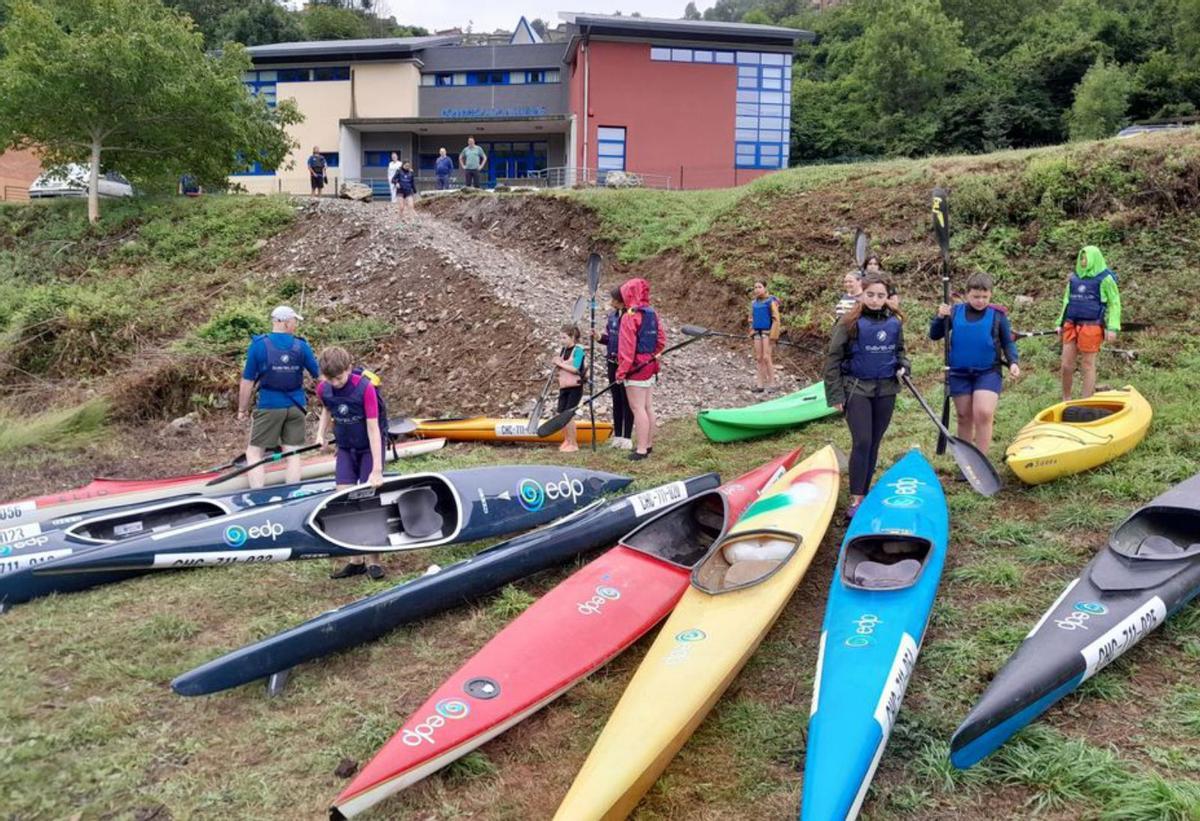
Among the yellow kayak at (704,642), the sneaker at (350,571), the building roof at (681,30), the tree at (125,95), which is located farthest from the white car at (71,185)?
the yellow kayak at (704,642)

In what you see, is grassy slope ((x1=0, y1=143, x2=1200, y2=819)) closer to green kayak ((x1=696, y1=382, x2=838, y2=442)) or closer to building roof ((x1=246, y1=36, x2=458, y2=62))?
green kayak ((x1=696, y1=382, x2=838, y2=442))

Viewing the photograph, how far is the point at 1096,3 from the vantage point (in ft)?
121

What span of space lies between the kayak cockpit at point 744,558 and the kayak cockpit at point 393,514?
185 cm

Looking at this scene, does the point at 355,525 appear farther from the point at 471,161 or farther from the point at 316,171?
the point at 316,171

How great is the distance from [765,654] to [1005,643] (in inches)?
44.1

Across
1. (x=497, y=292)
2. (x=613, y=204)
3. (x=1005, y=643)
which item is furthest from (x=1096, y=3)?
(x=1005, y=643)

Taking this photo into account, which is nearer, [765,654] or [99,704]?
[99,704]

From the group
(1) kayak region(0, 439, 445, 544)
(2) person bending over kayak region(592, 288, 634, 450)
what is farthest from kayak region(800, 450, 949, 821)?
(1) kayak region(0, 439, 445, 544)

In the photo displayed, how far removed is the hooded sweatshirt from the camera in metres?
6.79

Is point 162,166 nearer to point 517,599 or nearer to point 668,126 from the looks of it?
point 668,126

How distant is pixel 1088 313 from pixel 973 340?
2.15 m

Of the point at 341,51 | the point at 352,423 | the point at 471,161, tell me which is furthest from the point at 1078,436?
the point at 341,51

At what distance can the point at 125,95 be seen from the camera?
16.6 m

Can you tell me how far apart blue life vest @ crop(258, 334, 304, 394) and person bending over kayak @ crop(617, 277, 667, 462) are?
2.61 meters
